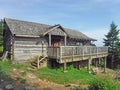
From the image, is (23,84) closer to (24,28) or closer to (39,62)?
(39,62)

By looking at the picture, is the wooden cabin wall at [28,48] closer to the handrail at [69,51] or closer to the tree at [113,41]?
the handrail at [69,51]

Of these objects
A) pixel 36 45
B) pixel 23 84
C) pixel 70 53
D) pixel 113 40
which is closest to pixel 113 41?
pixel 113 40

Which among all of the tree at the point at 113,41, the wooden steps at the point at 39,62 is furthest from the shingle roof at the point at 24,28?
the tree at the point at 113,41

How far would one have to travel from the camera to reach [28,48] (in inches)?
824

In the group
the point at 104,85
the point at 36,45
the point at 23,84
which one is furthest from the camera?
the point at 36,45

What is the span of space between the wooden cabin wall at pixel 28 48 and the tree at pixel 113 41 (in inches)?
617

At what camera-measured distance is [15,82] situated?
1350 cm

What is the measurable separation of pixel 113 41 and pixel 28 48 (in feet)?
63.6

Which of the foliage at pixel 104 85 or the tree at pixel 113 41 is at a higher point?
the tree at pixel 113 41

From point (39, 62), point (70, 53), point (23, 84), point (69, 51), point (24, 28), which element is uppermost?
point (24, 28)

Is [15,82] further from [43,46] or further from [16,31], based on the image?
[43,46]

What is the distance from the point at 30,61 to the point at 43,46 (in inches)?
106

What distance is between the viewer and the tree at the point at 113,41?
108 ft

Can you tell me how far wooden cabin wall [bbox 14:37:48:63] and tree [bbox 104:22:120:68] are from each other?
1568 centimetres
